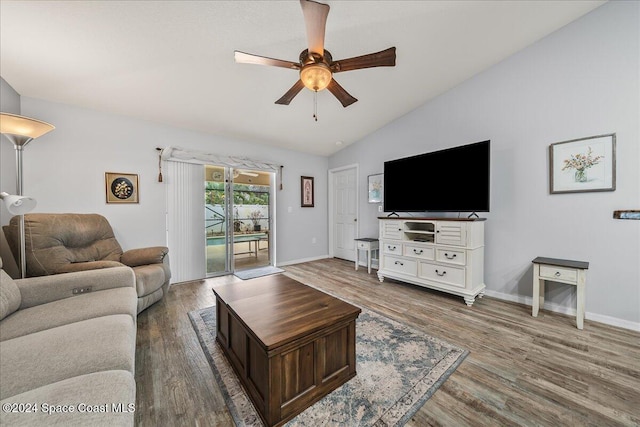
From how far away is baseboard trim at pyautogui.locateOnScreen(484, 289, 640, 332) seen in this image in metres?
2.23

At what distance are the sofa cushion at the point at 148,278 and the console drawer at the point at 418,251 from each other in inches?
123

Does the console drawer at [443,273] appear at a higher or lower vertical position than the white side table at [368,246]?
lower

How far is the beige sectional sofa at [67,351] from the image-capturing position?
774mm

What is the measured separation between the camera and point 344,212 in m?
5.21

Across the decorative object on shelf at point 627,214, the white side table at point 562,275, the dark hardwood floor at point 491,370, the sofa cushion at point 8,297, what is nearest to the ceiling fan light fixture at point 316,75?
the dark hardwood floor at point 491,370

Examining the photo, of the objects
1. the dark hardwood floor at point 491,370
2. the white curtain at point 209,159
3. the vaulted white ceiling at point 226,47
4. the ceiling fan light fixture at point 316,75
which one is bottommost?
the dark hardwood floor at point 491,370

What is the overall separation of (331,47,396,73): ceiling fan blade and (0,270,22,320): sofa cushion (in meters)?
2.63

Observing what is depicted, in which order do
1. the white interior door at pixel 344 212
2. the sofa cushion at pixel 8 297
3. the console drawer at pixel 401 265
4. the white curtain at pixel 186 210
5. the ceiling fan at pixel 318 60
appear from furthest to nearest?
1. the white interior door at pixel 344 212
2. the white curtain at pixel 186 210
3. the console drawer at pixel 401 265
4. the ceiling fan at pixel 318 60
5. the sofa cushion at pixel 8 297

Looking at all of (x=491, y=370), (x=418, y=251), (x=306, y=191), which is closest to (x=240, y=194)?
(x=306, y=191)

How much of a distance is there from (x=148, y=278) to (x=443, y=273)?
11.4 ft

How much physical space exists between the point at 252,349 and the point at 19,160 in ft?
8.82

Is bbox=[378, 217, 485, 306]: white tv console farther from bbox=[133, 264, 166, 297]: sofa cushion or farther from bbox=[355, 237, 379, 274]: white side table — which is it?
bbox=[133, 264, 166, 297]: sofa cushion

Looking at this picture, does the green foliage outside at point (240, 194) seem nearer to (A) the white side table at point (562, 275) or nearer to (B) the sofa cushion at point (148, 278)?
(B) the sofa cushion at point (148, 278)

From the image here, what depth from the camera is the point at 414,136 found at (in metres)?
3.84
